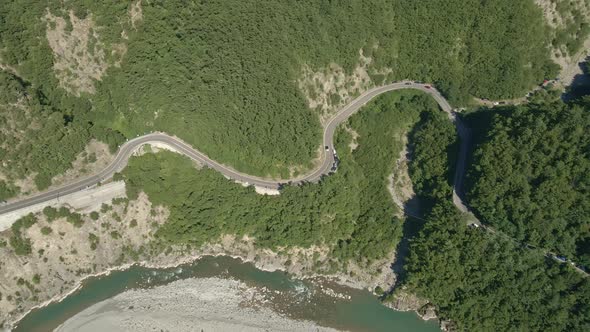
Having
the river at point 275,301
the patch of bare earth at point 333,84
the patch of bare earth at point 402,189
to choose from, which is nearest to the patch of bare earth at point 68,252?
the river at point 275,301

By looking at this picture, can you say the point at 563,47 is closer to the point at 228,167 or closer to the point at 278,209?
the point at 278,209

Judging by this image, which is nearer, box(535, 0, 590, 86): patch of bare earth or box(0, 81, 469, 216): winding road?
box(0, 81, 469, 216): winding road

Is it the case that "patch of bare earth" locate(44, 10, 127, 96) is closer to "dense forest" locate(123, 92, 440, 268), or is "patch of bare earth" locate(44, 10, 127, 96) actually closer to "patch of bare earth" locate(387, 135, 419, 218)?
"dense forest" locate(123, 92, 440, 268)

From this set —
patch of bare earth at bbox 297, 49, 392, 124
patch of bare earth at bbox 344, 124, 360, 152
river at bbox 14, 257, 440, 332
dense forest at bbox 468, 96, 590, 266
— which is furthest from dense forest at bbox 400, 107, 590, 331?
patch of bare earth at bbox 297, 49, 392, 124

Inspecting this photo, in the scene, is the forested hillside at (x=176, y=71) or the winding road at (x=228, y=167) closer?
the forested hillside at (x=176, y=71)

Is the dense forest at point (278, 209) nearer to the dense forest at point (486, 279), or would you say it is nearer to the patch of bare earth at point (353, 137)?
the patch of bare earth at point (353, 137)

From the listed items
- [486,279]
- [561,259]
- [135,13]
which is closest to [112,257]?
[135,13]

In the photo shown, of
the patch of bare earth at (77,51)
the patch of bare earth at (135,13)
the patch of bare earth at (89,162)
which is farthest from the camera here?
the patch of bare earth at (135,13)
